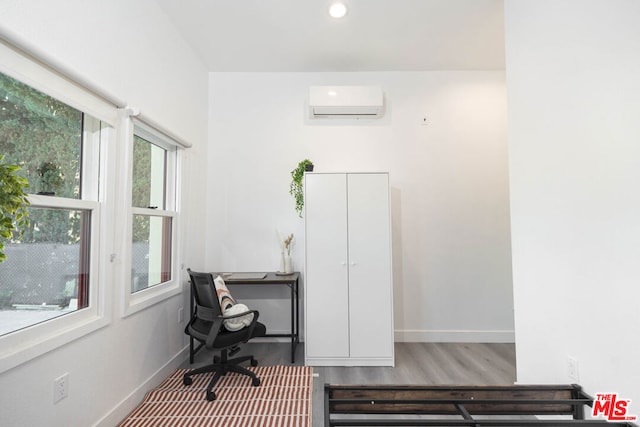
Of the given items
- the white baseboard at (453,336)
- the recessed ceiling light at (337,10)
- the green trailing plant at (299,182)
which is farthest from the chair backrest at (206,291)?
the recessed ceiling light at (337,10)

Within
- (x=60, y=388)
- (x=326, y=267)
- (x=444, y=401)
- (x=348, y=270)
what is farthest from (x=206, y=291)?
(x=444, y=401)

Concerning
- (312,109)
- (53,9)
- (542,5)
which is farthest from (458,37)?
(53,9)

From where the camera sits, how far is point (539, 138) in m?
1.98

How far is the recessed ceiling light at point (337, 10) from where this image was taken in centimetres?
256

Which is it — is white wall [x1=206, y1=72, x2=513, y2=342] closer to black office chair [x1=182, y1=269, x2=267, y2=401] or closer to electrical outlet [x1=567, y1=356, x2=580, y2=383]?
black office chair [x1=182, y1=269, x2=267, y2=401]

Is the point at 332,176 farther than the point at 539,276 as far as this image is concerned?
Yes

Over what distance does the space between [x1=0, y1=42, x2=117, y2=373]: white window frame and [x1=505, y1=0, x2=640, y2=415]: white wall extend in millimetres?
2690

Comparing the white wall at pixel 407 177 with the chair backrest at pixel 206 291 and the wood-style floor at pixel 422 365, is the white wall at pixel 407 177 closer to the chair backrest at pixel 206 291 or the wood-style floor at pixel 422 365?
the wood-style floor at pixel 422 365

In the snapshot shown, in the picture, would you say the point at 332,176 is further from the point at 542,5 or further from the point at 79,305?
the point at 79,305

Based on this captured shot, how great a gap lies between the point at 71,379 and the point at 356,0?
3.16 m

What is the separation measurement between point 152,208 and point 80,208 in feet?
2.70

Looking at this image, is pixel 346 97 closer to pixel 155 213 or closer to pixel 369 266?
pixel 369 266

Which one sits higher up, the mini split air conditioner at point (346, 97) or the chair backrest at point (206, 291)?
the mini split air conditioner at point (346, 97)

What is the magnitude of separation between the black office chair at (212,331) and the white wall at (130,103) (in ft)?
1.14
